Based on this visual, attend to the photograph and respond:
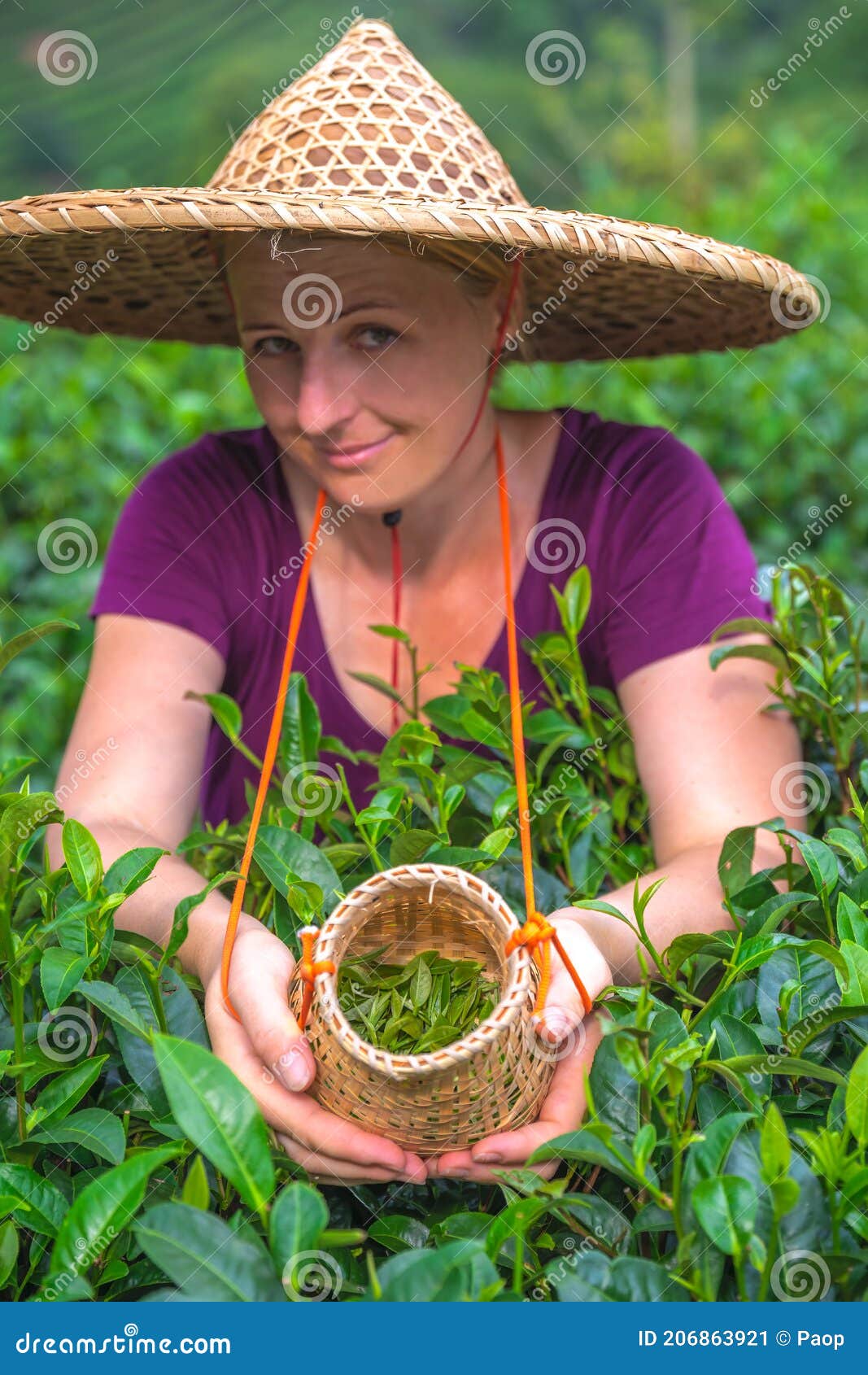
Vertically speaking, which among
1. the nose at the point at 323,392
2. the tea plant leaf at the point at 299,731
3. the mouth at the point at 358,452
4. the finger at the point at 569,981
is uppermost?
the nose at the point at 323,392

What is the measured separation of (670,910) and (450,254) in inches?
25.4

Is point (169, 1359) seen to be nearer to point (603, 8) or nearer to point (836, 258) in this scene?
point (836, 258)

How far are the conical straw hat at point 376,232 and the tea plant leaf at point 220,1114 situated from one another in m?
0.62

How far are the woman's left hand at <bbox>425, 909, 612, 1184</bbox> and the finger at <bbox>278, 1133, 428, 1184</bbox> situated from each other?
0.07 ft

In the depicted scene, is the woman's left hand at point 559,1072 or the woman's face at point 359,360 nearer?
the woman's left hand at point 559,1072

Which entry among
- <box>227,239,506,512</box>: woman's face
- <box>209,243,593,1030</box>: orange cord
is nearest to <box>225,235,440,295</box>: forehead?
<box>227,239,506,512</box>: woman's face

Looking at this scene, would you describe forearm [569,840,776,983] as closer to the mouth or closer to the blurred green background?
the mouth

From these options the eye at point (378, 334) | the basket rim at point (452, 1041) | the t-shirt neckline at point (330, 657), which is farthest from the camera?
the t-shirt neckline at point (330, 657)

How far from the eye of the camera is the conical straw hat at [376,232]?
3.31 ft

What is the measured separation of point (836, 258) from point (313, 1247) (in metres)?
2.81

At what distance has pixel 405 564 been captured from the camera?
1513mm

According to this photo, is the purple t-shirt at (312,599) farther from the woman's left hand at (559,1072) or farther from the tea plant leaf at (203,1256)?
the tea plant leaf at (203,1256)

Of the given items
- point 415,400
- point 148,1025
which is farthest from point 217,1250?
point 415,400

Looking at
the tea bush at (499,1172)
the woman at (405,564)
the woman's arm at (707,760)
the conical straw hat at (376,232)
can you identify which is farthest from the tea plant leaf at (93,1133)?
the conical straw hat at (376,232)
